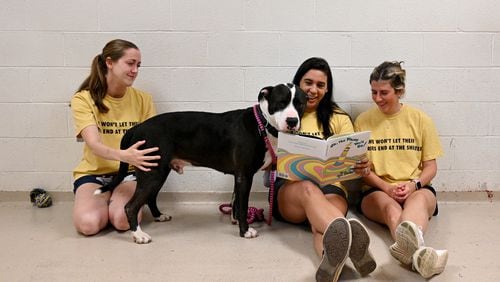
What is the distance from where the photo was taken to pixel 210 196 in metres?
3.30

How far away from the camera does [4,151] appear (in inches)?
127

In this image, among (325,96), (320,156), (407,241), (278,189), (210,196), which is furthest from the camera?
(210,196)

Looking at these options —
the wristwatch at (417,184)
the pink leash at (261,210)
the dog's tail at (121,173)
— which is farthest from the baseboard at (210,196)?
the wristwatch at (417,184)

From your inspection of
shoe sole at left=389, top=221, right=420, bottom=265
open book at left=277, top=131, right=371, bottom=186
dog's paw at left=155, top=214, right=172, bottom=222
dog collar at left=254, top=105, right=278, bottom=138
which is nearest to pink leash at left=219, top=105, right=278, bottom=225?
dog collar at left=254, top=105, right=278, bottom=138

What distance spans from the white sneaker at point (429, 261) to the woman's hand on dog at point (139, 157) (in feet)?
4.53

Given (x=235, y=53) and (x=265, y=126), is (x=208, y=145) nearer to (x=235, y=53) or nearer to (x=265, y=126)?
(x=265, y=126)

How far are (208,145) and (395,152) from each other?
3.68 feet

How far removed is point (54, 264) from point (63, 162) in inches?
44.3

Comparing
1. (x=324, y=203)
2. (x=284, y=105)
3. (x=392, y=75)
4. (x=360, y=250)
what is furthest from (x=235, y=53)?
(x=360, y=250)

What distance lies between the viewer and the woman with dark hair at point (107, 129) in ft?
8.69

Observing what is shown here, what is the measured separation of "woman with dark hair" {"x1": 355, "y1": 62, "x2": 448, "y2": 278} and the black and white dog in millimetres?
689

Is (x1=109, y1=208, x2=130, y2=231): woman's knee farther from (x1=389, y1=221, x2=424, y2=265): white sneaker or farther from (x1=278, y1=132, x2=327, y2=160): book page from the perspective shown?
(x1=389, y1=221, x2=424, y2=265): white sneaker

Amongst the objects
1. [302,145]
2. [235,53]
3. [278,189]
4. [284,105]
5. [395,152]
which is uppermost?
[235,53]

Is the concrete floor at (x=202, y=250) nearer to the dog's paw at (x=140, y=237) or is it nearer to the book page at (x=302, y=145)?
the dog's paw at (x=140, y=237)
